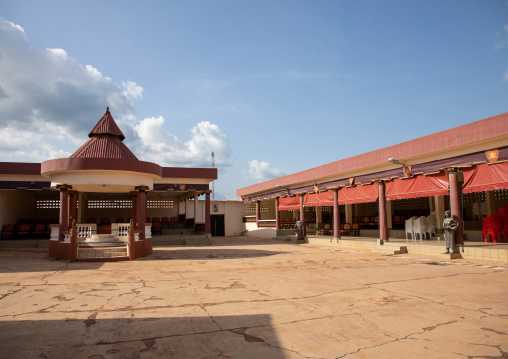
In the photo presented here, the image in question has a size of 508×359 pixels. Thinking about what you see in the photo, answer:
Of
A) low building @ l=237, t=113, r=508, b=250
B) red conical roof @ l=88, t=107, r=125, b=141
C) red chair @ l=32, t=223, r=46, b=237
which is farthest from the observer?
red chair @ l=32, t=223, r=46, b=237

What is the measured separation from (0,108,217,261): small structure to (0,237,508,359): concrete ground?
147 inches

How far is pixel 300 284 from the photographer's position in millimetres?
8055

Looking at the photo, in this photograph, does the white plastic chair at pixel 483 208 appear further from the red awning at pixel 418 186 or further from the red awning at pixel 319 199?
the red awning at pixel 319 199

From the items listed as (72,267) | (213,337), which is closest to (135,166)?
(72,267)

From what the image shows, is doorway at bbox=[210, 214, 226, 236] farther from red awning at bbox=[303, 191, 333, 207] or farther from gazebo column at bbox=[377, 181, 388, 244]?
gazebo column at bbox=[377, 181, 388, 244]

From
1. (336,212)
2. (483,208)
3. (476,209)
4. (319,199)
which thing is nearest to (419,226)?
(336,212)

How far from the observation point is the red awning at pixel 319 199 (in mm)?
19719

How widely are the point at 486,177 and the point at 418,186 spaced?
2.83m

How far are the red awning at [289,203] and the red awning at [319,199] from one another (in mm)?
1234

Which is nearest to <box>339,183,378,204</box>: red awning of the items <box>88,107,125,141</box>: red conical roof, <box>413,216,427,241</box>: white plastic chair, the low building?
the low building

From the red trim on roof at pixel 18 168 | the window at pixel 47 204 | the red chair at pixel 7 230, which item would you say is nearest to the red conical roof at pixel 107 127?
the red trim on roof at pixel 18 168

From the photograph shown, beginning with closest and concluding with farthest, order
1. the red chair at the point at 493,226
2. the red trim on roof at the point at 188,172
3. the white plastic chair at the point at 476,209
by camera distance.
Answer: the red chair at the point at 493,226
the white plastic chair at the point at 476,209
the red trim on roof at the point at 188,172

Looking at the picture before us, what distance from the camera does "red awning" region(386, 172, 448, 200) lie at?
512 inches

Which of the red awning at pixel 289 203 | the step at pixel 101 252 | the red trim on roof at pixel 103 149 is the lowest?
the step at pixel 101 252
